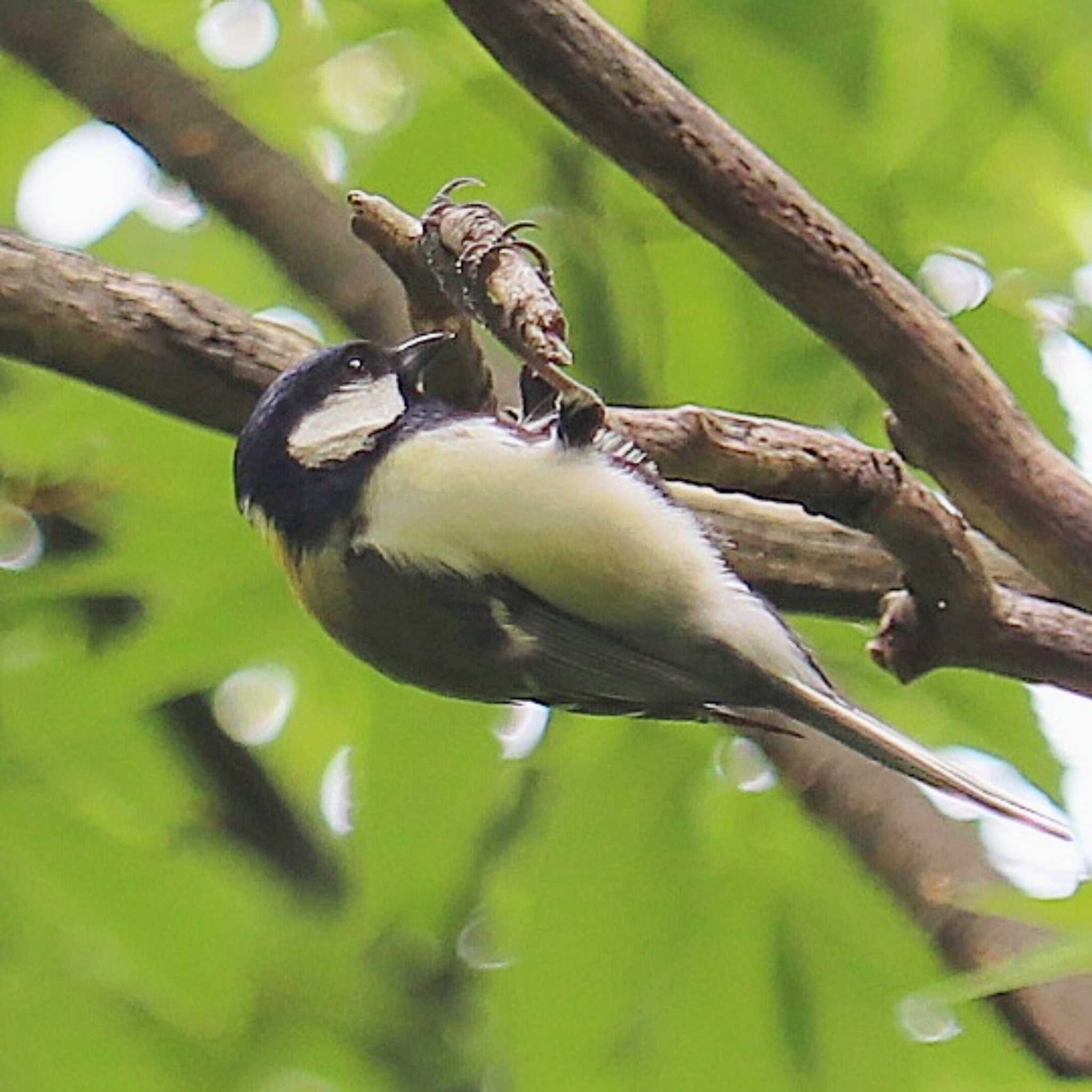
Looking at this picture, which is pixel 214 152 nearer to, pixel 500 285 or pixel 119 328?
pixel 119 328

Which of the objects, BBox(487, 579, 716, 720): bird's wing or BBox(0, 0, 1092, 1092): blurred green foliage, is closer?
BBox(487, 579, 716, 720): bird's wing

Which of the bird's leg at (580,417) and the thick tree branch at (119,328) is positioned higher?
the bird's leg at (580,417)

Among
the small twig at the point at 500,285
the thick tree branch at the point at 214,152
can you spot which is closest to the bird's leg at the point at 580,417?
the small twig at the point at 500,285

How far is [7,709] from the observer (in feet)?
3.63

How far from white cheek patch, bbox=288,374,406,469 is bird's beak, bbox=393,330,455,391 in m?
0.03

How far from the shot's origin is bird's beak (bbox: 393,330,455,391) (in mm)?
917

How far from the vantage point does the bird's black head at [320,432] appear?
93cm

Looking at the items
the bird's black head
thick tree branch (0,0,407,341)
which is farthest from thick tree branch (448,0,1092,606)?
thick tree branch (0,0,407,341)

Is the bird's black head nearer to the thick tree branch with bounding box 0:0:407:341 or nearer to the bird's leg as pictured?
the bird's leg

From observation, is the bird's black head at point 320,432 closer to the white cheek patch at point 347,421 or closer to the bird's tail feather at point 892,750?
the white cheek patch at point 347,421

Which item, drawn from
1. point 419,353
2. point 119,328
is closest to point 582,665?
point 419,353

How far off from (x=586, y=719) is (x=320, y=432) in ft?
0.83

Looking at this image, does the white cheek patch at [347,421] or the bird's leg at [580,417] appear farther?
the white cheek patch at [347,421]

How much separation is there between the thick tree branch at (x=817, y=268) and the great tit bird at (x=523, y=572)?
11 cm
